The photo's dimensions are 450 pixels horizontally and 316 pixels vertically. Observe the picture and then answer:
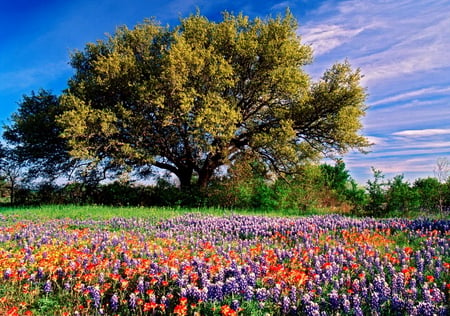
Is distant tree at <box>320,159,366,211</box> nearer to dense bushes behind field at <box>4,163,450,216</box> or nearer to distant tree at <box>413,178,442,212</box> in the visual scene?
dense bushes behind field at <box>4,163,450,216</box>

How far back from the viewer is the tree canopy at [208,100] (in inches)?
752

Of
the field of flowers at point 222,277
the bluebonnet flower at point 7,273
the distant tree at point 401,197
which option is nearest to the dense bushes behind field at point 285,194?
the distant tree at point 401,197

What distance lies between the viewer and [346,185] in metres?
21.8

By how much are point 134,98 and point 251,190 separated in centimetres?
776

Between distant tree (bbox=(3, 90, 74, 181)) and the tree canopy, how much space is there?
7.86ft

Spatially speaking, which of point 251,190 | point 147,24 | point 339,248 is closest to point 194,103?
point 251,190

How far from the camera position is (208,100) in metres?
18.7

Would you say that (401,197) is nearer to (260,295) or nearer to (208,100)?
(208,100)

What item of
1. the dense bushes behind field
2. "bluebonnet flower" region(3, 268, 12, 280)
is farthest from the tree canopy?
"bluebonnet flower" region(3, 268, 12, 280)

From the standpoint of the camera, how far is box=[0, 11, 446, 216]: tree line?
1925 cm

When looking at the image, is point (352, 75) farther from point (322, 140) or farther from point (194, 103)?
point (194, 103)

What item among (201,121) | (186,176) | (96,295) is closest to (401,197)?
(201,121)

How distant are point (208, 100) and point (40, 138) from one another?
11.0m

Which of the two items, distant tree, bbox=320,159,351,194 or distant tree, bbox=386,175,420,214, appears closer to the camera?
distant tree, bbox=386,175,420,214
